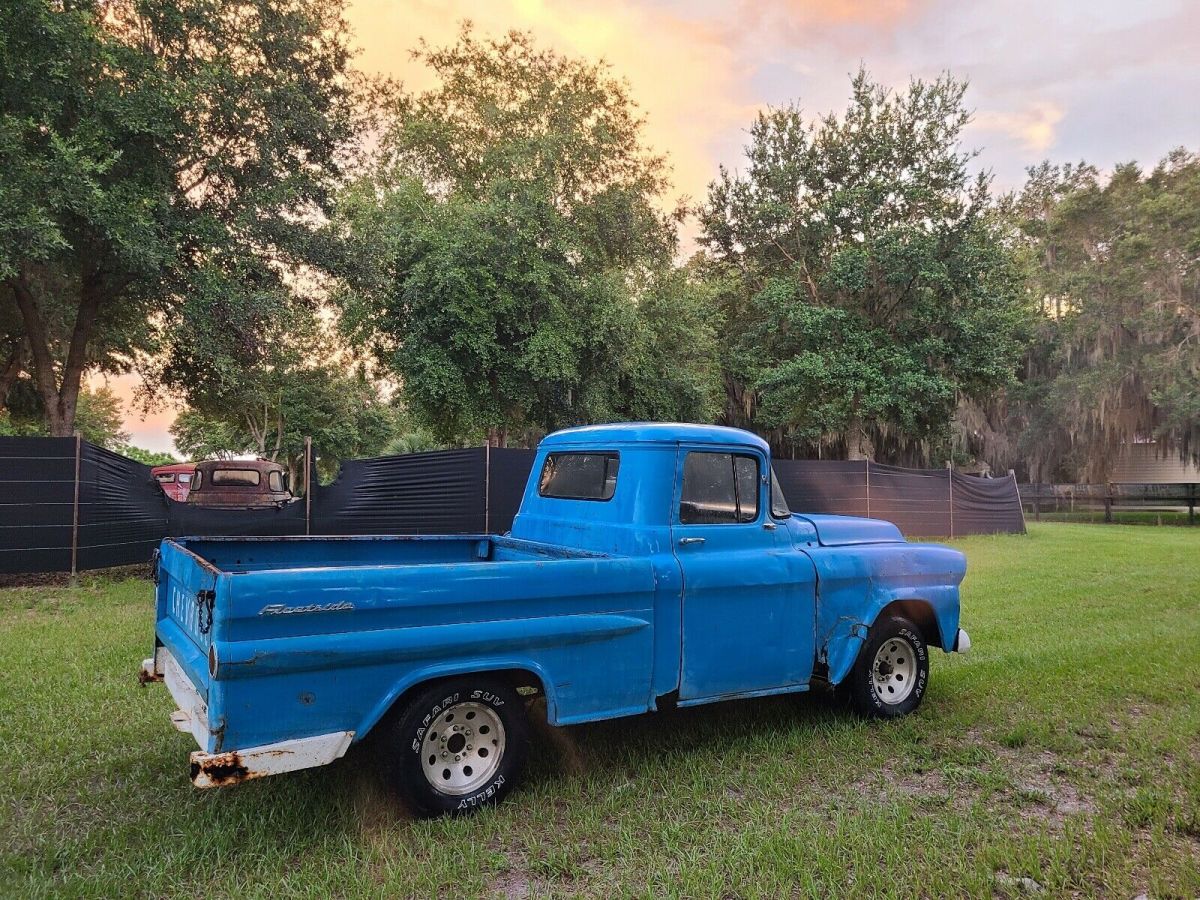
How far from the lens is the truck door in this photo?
4.14 m

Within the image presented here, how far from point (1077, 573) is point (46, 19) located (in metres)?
17.5

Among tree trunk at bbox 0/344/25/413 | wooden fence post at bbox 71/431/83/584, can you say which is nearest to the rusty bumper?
wooden fence post at bbox 71/431/83/584

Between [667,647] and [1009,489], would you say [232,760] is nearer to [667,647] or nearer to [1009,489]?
[667,647]

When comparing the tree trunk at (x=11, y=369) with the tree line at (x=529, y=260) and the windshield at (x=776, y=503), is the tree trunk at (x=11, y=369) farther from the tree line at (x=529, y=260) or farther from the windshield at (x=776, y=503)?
the windshield at (x=776, y=503)

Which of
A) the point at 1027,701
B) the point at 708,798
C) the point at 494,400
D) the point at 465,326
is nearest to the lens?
the point at 708,798

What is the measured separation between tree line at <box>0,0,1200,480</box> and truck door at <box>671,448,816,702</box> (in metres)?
10.8

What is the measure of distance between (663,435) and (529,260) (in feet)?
53.5

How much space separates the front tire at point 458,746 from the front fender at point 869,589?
203cm

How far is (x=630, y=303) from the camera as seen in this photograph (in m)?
21.0

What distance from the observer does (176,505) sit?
39.1 feet

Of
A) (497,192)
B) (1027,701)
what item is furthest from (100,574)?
(497,192)

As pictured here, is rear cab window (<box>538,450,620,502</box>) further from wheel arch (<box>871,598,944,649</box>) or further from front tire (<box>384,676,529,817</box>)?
wheel arch (<box>871,598,944,649</box>)

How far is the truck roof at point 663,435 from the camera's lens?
4.41m

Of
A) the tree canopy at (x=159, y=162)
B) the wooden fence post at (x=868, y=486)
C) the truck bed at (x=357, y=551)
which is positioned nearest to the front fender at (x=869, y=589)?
the truck bed at (x=357, y=551)
